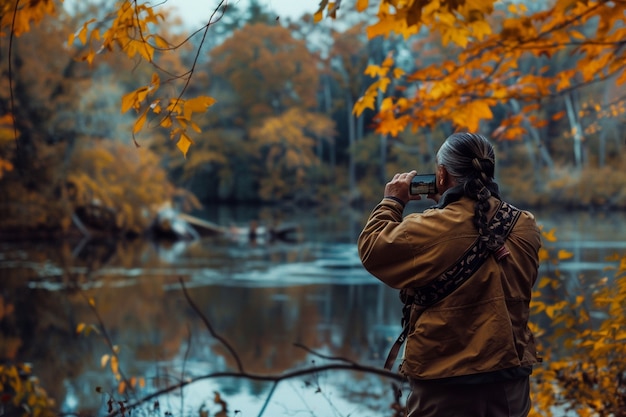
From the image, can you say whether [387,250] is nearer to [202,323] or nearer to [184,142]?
[184,142]

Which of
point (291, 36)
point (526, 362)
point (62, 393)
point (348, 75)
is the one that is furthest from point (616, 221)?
point (526, 362)

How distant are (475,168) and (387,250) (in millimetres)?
322

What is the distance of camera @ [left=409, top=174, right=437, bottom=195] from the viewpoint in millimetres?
2066

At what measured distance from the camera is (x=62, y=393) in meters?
6.99

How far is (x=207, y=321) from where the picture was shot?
3914 millimetres

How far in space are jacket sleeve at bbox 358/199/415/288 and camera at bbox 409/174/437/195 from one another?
14 centimetres

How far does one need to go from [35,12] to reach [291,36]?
37109 mm

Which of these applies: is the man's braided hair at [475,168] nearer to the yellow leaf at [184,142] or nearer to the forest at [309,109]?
the forest at [309,109]

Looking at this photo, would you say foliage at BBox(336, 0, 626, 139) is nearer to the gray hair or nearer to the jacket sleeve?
the gray hair

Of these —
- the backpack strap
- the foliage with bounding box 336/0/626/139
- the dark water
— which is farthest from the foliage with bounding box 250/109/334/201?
the backpack strap

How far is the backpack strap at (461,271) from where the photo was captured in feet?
6.23

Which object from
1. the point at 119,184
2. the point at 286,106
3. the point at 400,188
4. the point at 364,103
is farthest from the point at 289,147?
the point at 400,188

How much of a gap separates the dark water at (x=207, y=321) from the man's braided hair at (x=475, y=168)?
1327 millimetres

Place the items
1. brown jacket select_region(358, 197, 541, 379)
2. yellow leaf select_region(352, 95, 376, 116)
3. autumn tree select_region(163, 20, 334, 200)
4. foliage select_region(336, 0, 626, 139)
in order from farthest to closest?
autumn tree select_region(163, 20, 334, 200) < yellow leaf select_region(352, 95, 376, 116) < foliage select_region(336, 0, 626, 139) < brown jacket select_region(358, 197, 541, 379)
